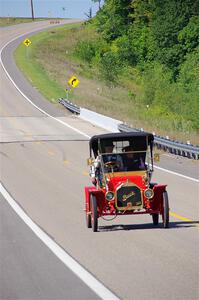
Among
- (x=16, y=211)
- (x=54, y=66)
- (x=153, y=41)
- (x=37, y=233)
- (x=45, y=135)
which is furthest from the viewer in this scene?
(x=153, y=41)

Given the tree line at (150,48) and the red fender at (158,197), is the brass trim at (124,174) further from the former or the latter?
the tree line at (150,48)

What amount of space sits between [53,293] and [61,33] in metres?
106

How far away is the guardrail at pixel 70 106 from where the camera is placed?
5395cm

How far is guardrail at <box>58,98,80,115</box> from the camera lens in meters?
53.9

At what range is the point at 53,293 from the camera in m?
9.47

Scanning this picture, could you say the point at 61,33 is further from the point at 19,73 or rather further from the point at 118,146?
the point at 118,146

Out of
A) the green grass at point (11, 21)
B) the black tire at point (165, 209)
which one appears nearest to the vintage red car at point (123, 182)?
the black tire at point (165, 209)

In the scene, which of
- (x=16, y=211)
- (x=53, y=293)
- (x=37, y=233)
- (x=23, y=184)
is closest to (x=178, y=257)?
(x=53, y=293)

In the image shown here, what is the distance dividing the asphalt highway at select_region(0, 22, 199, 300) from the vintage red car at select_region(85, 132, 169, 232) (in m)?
0.40

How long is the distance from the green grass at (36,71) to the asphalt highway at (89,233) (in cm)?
2767

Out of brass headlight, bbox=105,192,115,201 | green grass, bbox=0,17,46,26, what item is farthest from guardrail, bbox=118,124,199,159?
green grass, bbox=0,17,46,26

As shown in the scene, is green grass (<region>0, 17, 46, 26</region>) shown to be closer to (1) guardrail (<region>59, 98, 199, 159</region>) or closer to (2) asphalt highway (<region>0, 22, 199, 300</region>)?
(1) guardrail (<region>59, 98, 199, 159</region>)

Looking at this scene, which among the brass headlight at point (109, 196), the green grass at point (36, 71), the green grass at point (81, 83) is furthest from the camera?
the green grass at point (36, 71)

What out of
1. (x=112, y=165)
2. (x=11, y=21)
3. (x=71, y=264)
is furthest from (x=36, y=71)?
(x=11, y=21)
